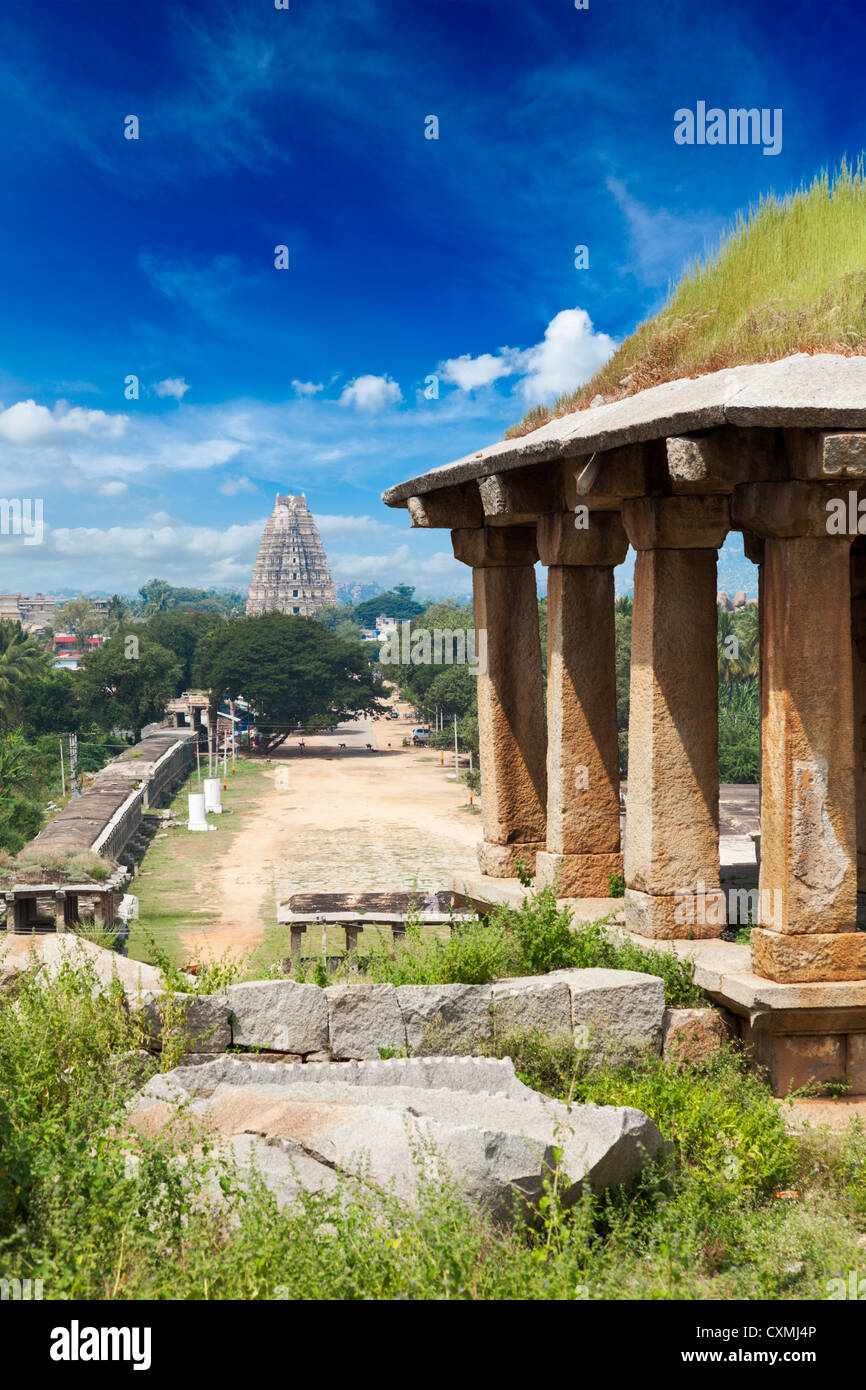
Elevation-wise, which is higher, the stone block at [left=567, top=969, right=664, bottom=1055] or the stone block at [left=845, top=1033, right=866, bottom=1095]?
the stone block at [left=567, top=969, right=664, bottom=1055]

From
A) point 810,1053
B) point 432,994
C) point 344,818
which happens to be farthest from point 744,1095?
point 344,818

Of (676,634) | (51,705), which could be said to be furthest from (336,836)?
(676,634)

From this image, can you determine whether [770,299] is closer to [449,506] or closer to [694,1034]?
[449,506]

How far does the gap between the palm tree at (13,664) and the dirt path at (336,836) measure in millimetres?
17428

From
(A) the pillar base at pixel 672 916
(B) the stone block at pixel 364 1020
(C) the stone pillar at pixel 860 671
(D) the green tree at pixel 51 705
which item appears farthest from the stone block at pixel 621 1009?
(D) the green tree at pixel 51 705

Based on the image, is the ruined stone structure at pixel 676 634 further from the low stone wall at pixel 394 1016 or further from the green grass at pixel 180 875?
the green grass at pixel 180 875

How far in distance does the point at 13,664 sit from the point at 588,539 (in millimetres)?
68322

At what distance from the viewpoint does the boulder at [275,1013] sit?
7.14 metres

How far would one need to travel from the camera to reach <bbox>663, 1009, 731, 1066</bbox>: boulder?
24.2 ft

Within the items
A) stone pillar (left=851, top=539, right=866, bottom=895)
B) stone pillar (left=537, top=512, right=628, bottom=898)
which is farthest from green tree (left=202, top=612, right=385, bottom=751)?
stone pillar (left=537, top=512, right=628, bottom=898)

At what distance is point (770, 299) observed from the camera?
28.2ft

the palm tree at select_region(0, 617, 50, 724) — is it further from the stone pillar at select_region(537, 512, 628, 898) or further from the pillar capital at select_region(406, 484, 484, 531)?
the stone pillar at select_region(537, 512, 628, 898)
